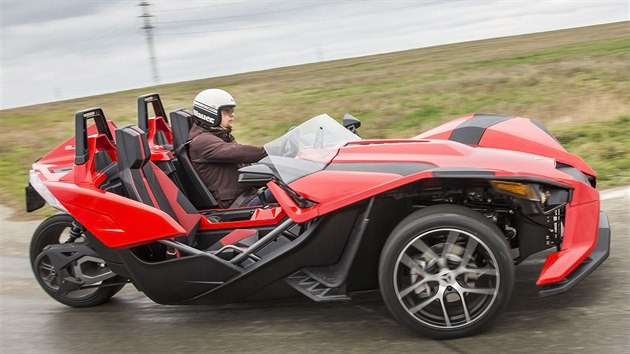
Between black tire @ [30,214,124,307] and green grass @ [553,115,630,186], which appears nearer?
black tire @ [30,214,124,307]

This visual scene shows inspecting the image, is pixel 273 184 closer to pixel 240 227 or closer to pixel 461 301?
pixel 240 227

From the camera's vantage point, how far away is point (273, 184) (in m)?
4.88

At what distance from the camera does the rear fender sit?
16.9 feet

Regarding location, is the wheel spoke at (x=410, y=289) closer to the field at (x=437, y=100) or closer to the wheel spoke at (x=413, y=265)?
the wheel spoke at (x=413, y=265)

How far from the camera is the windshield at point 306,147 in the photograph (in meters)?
4.90

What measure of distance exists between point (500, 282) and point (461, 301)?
27cm

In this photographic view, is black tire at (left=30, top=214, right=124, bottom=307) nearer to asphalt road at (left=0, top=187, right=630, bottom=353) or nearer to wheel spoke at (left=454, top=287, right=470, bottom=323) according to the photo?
asphalt road at (left=0, top=187, right=630, bottom=353)

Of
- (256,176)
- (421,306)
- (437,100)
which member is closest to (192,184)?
(256,176)

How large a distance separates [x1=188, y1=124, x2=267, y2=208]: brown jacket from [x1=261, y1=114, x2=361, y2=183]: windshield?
78cm

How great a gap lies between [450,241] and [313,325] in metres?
1.19

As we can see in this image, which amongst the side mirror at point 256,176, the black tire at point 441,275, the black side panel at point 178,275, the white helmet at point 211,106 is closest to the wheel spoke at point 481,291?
the black tire at point 441,275

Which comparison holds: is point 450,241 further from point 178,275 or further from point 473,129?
point 178,275

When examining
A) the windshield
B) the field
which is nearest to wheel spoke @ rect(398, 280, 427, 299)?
the windshield

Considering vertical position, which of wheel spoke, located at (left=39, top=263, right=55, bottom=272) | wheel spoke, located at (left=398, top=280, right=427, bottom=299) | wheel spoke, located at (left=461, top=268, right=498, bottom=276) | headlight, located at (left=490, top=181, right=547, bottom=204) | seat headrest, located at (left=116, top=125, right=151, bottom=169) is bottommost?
wheel spoke, located at (left=398, top=280, right=427, bottom=299)
